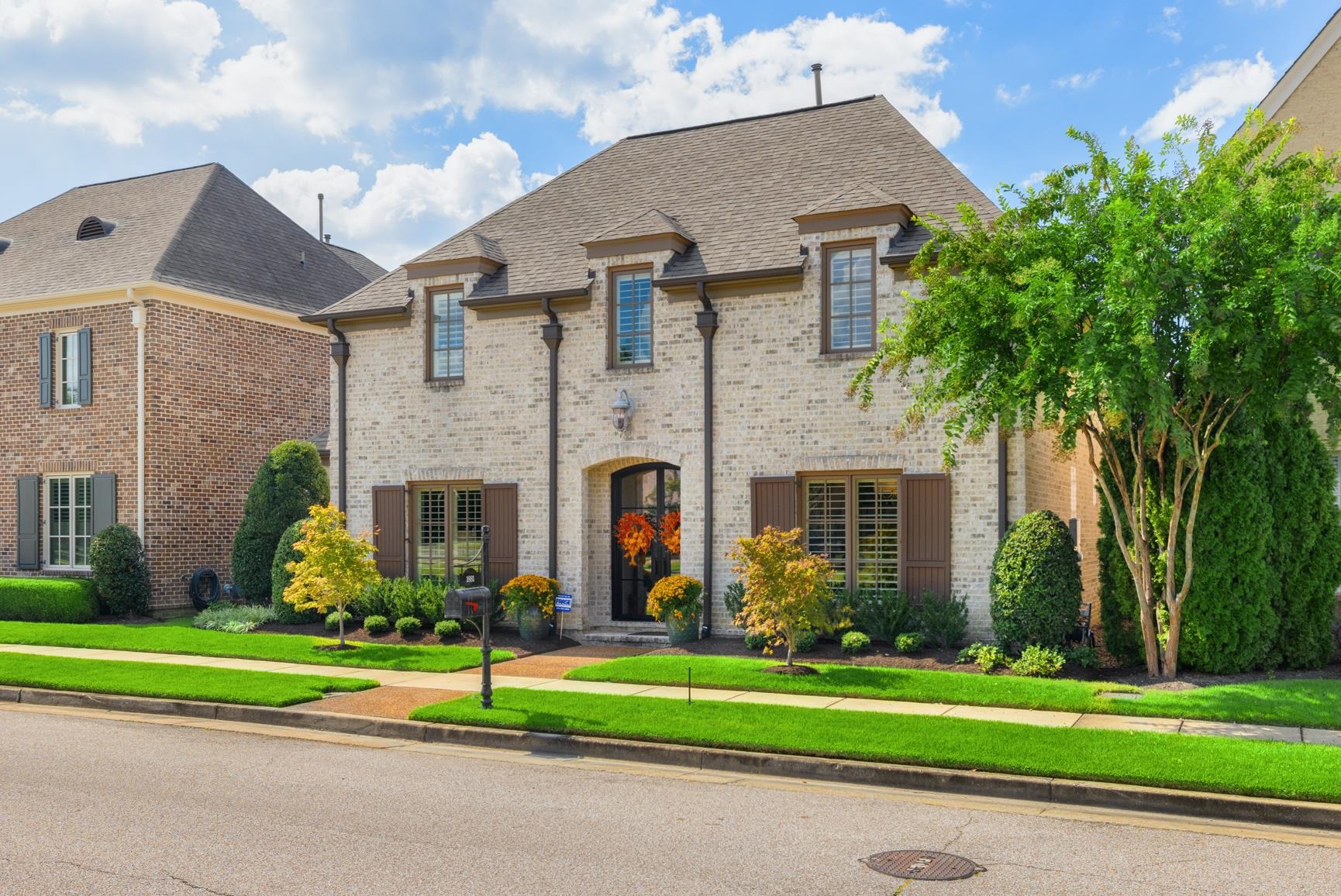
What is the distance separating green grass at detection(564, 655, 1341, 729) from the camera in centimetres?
1048

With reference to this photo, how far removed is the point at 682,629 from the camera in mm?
15898

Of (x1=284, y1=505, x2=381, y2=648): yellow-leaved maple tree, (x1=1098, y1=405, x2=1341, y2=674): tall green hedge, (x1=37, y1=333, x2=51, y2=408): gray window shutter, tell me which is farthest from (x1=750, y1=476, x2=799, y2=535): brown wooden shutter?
(x1=37, y1=333, x2=51, y2=408): gray window shutter

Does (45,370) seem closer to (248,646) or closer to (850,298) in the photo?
(248,646)

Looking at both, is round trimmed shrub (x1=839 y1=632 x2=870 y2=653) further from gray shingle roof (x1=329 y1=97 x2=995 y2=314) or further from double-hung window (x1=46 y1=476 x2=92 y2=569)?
double-hung window (x1=46 y1=476 x2=92 y2=569)

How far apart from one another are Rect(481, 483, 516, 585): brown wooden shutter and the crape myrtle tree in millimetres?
7070

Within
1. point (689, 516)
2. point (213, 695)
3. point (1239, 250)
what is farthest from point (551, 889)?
point (689, 516)

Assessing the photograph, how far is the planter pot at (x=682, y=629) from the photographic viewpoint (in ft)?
52.1

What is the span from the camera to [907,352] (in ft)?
40.9

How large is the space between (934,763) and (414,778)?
4.15 m

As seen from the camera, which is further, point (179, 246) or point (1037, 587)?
point (179, 246)

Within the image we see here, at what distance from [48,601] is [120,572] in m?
1.35

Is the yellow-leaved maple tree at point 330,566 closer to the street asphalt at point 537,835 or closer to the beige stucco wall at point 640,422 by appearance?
the beige stucco wall at point 640,422

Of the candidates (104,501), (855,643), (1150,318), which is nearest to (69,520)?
(104,501)

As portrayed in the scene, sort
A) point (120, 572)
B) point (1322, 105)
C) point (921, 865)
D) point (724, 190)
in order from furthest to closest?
point (120, 572)
point (724, 190)
point (1322, 105)
point (921, 865)
